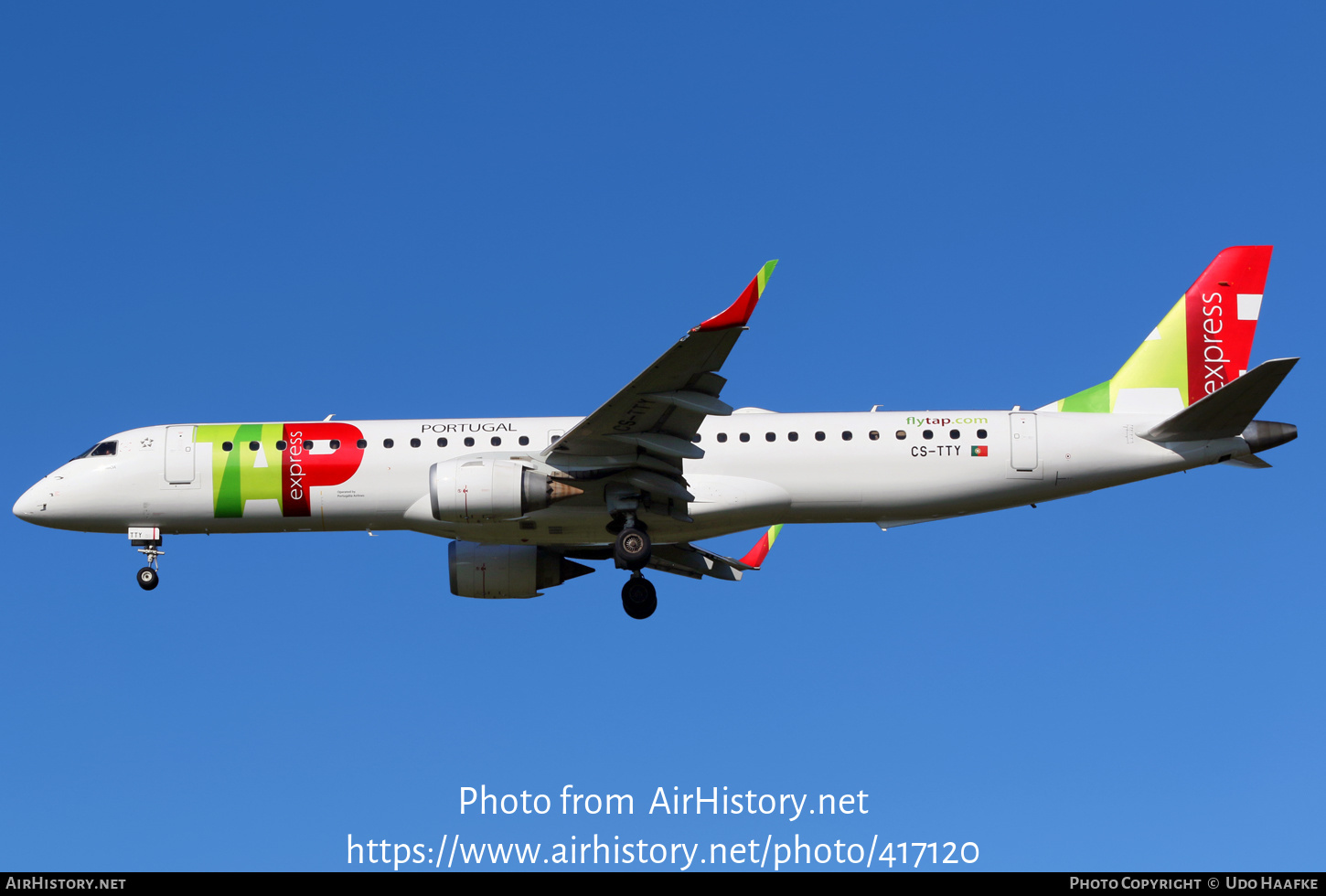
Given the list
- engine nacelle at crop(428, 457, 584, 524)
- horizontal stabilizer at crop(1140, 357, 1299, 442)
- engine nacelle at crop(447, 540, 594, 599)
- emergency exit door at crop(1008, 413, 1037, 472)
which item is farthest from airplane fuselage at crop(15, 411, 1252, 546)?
engine nacelle at crop(447, 540, 594, 599)

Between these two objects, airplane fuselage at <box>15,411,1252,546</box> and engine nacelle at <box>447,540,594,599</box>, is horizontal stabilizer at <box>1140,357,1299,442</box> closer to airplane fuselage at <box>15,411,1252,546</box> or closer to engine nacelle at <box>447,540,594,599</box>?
airplane fuselage at <box>15,411,1252,546</box>

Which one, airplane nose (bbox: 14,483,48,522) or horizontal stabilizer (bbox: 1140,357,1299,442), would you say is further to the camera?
airplane nose (bbox: 14,483,48,522)

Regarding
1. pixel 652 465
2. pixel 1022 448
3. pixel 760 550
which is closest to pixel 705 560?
pixel 760 550

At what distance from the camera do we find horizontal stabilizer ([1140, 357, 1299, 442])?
24859 mm

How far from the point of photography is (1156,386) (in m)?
28.7

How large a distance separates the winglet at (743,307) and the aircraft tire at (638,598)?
23.4 ft

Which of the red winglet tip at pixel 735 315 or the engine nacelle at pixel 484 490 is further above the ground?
the red winglet tip at pixel 735 315

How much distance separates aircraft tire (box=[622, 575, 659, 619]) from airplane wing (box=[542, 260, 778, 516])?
2002 millimetres

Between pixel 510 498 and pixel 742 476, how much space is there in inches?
179

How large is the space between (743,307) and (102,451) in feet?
47.8

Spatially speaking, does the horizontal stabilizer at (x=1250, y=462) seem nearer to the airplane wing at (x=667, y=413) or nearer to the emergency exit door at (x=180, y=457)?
the airplane wing at (x=667, y=413)

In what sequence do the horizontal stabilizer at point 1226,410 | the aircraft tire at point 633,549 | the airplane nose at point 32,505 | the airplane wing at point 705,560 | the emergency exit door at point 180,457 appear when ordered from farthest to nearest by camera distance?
the airplane wing at point 705,560 < the airplane nose at point 32,505 < the emergency exit door at point 180,457 < the aircraft tire at point 633,549 < the horizontal stabilizer at point 1226,410

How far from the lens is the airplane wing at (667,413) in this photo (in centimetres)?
2300

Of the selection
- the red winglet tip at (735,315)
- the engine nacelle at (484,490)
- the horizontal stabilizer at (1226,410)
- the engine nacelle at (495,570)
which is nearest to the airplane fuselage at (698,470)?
the horizontal stabilizer at (1226,410)
